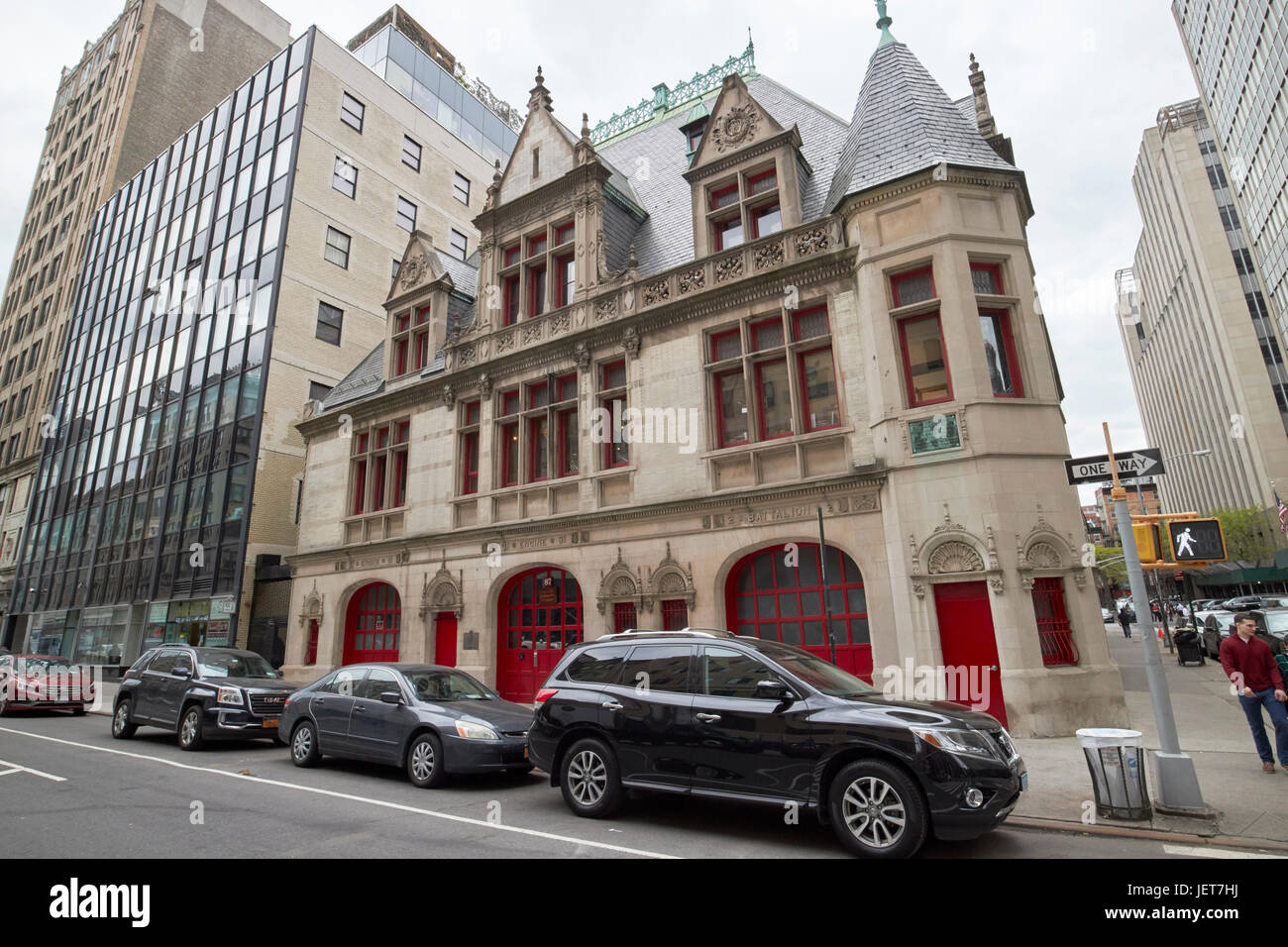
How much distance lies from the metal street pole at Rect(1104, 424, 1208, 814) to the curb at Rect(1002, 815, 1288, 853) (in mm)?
525

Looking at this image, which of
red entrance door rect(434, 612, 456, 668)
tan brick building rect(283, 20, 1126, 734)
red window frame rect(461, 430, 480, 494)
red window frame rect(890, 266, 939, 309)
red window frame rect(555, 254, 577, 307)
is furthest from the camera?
red window frame rect(461, 430, 480, 494)

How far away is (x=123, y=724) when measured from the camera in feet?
44.1

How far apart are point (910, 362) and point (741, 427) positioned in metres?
3.74

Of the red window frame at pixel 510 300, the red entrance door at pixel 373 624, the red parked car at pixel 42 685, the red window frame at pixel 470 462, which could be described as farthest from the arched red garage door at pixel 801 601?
the red parked car at pixel 42 685

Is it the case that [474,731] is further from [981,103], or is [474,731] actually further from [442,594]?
[981,103]

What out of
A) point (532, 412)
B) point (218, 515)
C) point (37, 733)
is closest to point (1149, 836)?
point (532, 412)

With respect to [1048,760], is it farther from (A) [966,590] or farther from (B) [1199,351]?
(B) [1199,351]

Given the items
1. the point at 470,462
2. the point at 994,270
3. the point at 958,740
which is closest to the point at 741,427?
the point at 994,270

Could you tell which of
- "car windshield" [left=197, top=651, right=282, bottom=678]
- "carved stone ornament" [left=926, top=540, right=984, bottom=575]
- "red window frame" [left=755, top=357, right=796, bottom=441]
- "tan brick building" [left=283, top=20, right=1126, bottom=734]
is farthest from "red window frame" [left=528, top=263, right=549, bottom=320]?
"carved stone ornament" [left=926, top=540, right=984, bottom=575]

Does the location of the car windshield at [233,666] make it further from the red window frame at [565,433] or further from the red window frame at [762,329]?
the red window frame at [762,329]

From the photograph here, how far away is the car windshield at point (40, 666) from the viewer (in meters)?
18.1

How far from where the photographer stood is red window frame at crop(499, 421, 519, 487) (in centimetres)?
1808

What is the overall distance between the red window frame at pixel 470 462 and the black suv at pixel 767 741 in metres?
11.6

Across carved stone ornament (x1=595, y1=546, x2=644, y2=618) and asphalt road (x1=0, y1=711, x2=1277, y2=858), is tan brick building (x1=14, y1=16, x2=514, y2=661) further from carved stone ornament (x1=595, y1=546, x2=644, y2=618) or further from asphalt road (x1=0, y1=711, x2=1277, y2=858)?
asphalt road (x1=0, y1=711, x2=1277, y2=858)
